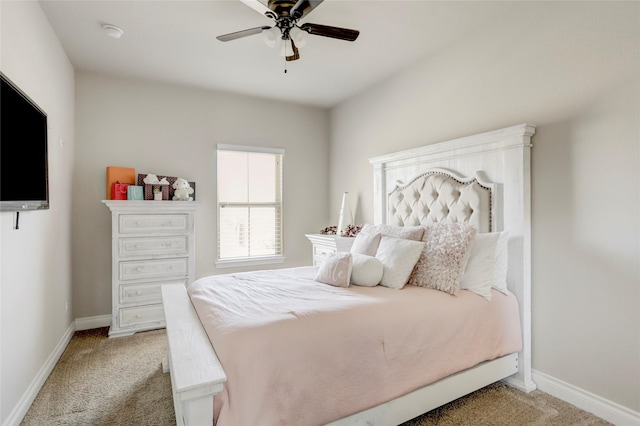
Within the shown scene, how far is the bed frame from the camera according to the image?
128 cm

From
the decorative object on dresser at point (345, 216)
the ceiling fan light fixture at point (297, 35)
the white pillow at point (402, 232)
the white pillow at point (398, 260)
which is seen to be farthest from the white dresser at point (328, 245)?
the ceiling fan light fixture at point (297, 35)

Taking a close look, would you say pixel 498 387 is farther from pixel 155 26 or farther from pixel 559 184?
pixel 155 26

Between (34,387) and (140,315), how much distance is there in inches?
47.6

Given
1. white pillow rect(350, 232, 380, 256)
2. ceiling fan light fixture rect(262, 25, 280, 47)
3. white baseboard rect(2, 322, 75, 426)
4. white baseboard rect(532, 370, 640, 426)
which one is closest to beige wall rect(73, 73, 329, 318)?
white baseboard rect(2, 322, 75, 426)

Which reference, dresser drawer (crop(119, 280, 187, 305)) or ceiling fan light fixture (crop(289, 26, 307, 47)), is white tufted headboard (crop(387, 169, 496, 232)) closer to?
ceiling fan light fixture (crop(289, 26, 307, 47))

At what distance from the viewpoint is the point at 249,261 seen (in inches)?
174

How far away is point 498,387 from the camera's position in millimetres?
2332

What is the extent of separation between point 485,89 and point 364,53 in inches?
45.7

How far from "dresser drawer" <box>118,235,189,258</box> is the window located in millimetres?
669

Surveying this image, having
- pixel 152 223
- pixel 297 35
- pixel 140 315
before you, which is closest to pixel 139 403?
pixel 140 315

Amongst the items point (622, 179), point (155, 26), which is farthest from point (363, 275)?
point (155, 26)

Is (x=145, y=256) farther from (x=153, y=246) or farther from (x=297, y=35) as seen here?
(x=297, y=35)

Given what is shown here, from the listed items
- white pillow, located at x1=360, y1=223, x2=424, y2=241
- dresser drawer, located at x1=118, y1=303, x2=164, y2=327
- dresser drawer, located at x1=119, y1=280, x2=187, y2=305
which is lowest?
dresser drawer, located at x1=118, y1=303, x2=164, y2=327

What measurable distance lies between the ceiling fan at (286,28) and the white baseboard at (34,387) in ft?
8.48
